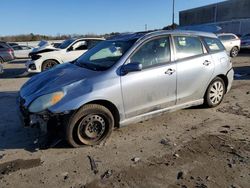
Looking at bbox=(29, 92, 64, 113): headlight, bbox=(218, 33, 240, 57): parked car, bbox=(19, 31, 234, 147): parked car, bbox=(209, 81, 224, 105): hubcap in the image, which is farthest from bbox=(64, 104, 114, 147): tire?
bbox=(218, 33, 240, 57): parked car

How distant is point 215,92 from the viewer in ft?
19.9

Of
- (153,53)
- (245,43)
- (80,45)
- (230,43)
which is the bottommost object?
(245,43)

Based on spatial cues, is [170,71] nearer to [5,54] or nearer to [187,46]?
[187,46]

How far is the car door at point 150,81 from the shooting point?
4.64 meters

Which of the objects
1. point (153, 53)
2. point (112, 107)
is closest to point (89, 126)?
point (112, 107)

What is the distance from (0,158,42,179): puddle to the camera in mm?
3783

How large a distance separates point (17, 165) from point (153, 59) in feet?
8.98

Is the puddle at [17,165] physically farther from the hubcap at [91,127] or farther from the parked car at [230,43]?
the parked car at [230,43]

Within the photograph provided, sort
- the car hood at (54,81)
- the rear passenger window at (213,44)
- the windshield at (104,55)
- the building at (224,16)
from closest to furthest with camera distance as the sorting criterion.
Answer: the car hood at (54,81), the windshield at (104,55), the rear passenger window at (213,44), the building at (224,16)

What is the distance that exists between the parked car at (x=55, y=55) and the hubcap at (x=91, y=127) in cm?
768

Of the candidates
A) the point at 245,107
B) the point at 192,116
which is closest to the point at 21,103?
the point at 192,116

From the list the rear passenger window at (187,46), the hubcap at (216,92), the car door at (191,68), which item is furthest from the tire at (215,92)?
the rear passenger window at (187,46)

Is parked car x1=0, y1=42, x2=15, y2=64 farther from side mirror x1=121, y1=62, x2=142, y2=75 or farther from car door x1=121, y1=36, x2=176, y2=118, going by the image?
side mirror x1=121, y1=62, x2=142, y2=75

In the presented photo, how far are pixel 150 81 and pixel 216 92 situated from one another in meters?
2.00
